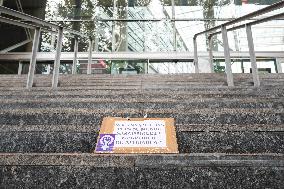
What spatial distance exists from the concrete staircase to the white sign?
17 centimetres

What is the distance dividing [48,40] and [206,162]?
9962 millimetres

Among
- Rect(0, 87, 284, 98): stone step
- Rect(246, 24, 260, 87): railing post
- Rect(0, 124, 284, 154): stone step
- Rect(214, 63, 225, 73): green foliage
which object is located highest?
Rect(214, 63, 225, 73): green foliage

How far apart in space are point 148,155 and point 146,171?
0.14m

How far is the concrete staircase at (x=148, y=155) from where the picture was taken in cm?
183

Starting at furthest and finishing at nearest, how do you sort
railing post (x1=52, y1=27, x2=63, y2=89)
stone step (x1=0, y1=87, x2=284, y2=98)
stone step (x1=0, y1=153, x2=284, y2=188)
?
railing post (x1=52, y1=27, x2=63, y2=89)
stone step (x1=0, y1=87, x2=284, y2=98)
stone step (x1=0, y1=153, x2=284, y2=188)

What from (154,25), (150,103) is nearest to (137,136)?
(150,103)

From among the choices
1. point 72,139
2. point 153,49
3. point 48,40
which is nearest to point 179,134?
point 72,139

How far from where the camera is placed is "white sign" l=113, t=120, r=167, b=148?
2.15m

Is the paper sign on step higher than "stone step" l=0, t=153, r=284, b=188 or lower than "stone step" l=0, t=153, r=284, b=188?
higher

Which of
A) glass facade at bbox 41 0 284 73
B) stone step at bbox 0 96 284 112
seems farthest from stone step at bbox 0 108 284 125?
glass facade at bbox 41 0 284 73

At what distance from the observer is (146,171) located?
1842mm

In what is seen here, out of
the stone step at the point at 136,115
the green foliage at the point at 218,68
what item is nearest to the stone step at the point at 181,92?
the stone step at the point at 136,115

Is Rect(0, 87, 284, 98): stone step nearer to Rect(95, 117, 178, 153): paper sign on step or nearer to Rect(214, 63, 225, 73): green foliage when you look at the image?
Rect(95, 117, 178, 153): paper sign on step

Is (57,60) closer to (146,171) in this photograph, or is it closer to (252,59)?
(252,59)
